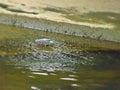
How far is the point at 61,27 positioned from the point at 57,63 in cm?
246

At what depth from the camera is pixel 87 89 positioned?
225 inches

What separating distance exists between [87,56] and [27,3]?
3.56 meters

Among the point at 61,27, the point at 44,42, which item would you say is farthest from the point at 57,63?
the point at 61,27

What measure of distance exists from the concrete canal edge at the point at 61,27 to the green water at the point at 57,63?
26 centimetres

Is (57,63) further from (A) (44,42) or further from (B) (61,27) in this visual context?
(B) (61,27)

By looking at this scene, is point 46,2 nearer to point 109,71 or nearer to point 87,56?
point 87,56

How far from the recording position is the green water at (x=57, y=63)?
586 cm

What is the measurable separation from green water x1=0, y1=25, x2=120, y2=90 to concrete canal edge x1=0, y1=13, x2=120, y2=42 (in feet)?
0.86

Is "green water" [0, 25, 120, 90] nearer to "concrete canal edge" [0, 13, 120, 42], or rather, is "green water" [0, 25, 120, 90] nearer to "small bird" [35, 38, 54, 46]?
"small bird" [35, 38, 54, 46]

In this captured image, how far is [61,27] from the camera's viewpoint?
923 cm

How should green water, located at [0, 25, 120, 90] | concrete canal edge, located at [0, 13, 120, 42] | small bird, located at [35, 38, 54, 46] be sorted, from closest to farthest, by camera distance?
→ green water, located at [0, 25, 120, 90] → small bird, located at [35, 38, 54, 46] → concrete canal edge, located at [0, 13, 120, 42]

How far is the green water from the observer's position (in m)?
5.86

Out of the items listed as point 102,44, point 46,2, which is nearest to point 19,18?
point 46,2

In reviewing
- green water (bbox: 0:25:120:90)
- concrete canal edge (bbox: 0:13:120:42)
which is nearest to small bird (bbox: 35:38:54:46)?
green water (bbox: 0:25:120:90)
